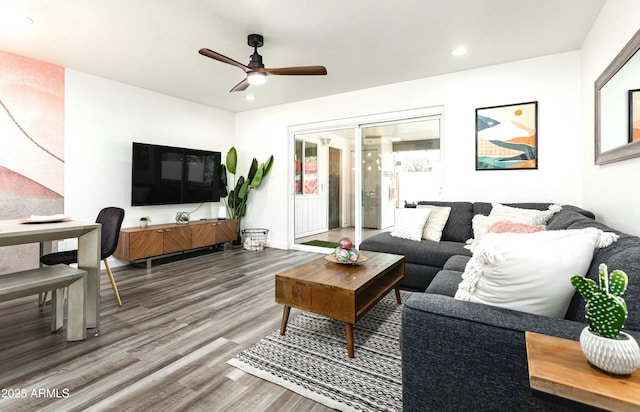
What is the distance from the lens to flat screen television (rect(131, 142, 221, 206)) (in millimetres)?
4348

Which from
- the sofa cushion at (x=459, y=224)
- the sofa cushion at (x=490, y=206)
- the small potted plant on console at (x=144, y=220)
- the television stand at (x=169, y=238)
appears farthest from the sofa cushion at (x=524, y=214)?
the small potted plant on console at (x=144, y=220)

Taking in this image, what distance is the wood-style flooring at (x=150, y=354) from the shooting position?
5.10ft

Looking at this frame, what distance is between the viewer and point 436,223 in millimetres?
3529

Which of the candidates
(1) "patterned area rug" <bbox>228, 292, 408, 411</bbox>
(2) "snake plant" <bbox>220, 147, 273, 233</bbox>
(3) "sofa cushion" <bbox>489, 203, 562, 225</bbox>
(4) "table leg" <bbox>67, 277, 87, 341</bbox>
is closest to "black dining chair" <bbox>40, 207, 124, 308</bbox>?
(4) "table leg" <bbox>67, 277, 87, 341</bbox>

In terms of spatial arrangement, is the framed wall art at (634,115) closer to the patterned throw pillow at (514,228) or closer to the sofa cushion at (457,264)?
the patterned throw pillow at (514,228)

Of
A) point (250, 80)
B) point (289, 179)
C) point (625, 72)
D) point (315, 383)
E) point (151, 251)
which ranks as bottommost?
point (315, 383)

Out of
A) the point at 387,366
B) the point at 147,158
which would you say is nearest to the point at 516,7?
the point at 387,366

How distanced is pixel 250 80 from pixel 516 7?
239 centimetres

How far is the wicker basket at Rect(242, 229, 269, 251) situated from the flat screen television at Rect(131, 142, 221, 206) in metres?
0.84

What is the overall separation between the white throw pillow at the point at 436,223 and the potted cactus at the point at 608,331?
2.73m

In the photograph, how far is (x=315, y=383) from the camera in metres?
1.69

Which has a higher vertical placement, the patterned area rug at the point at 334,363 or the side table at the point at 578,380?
the side table at the point at 578,380

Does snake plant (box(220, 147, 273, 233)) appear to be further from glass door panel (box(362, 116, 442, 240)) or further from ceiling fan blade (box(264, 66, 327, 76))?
ceiling fan blade (box(264, 66, 327, 76))

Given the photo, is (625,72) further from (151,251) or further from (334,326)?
(151,251)
